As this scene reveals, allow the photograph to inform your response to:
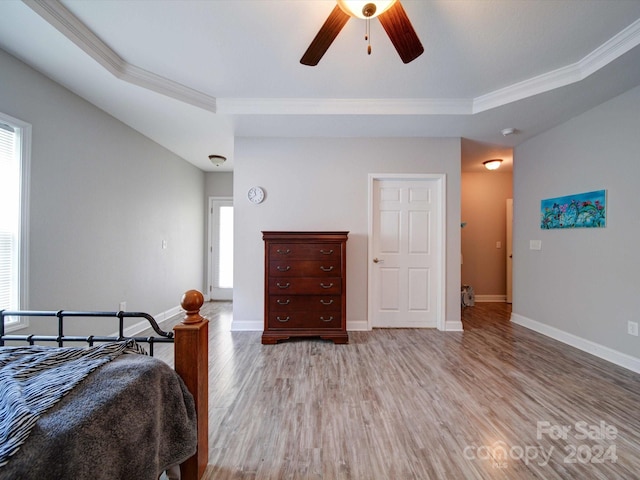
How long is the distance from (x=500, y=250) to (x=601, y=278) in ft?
8.65

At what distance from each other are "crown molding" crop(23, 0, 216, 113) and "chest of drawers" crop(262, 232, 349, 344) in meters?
1.63

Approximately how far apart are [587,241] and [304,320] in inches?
129

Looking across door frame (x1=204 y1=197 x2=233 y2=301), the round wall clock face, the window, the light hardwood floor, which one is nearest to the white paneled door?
the light hardwood floor

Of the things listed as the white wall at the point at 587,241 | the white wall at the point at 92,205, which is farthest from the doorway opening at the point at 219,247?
the white wall at the point at 587,241

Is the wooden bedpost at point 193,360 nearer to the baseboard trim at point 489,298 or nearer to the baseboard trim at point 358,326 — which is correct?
the baseboard trim at point 358,326

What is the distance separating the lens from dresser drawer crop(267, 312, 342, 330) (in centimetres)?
305

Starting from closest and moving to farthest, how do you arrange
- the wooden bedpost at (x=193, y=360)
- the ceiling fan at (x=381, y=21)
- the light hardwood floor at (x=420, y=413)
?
1. the wooden bedpost at (x=193, y=360)
2. the light hardwood floor at (x=420, y=413)
3. the ceiling fan at (x=381, y=21)

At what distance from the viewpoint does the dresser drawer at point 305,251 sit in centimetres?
305

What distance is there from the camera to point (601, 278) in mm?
2738

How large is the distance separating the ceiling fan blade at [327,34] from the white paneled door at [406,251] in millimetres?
2037

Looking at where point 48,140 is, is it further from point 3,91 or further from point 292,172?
point 292,172

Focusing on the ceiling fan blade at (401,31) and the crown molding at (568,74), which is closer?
the ceiling fan blade at (401,31)

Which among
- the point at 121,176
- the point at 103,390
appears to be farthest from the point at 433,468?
the point at 121,176

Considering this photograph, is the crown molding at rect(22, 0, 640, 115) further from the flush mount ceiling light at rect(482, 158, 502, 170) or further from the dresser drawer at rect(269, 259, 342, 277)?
the flush mount ceiling light at rect(482, 158, 502, 170)
